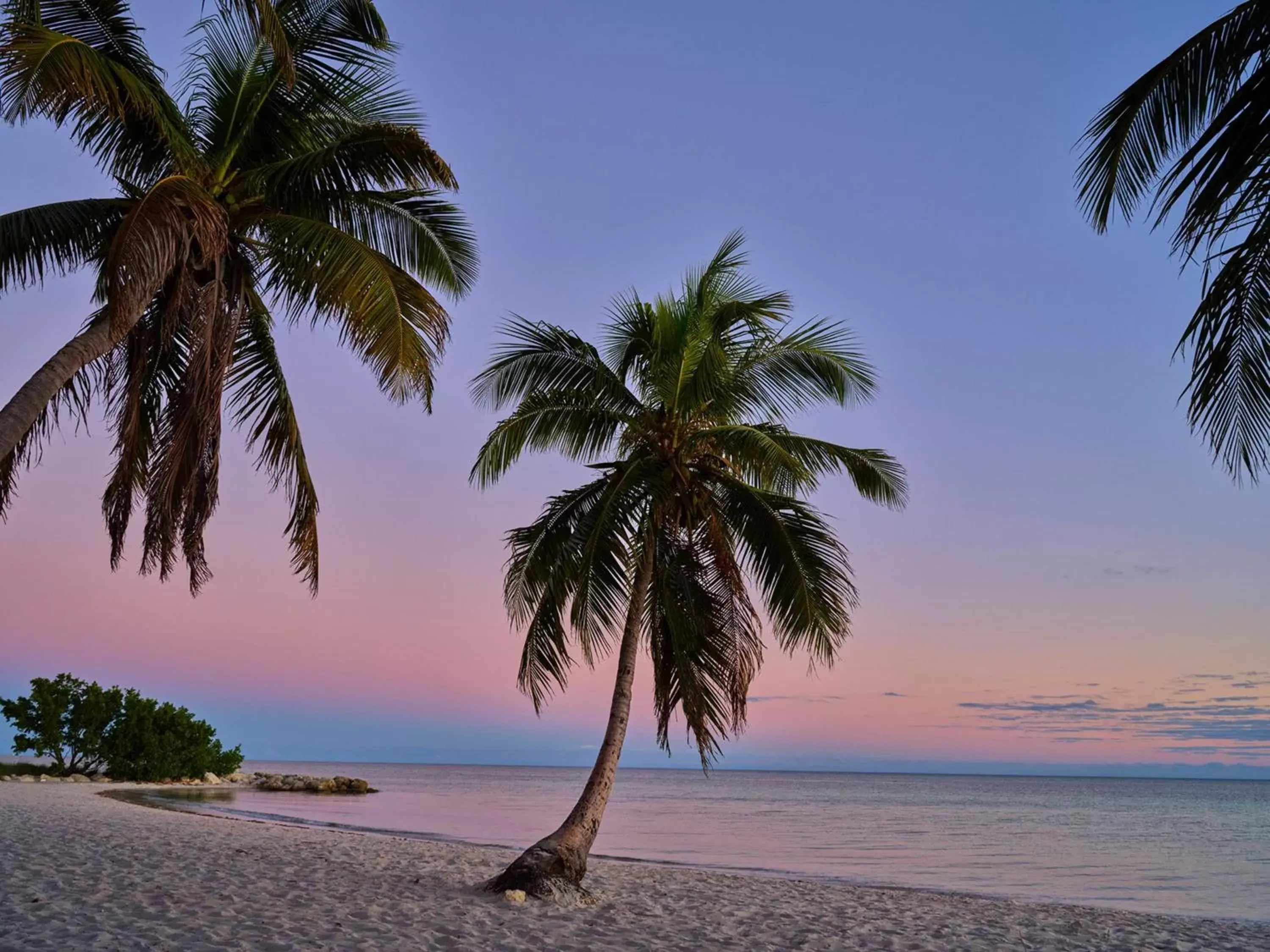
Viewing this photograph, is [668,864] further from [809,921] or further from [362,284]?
[362,284]

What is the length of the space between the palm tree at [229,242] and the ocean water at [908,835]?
13382mm

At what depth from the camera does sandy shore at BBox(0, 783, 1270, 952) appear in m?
6.78

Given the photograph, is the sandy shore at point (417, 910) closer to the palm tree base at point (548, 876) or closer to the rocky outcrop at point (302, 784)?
the palm tree base at point (548, 876)

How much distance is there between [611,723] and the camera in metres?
10.0

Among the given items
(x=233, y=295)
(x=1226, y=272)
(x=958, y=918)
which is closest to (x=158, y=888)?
(x=233, y=295)

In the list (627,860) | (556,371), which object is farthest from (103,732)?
(556,371)

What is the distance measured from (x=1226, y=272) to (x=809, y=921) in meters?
6.98

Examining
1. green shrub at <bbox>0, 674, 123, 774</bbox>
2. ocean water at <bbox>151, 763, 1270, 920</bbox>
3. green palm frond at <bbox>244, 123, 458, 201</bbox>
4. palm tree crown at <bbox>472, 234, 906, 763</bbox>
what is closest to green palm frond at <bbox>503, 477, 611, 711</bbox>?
palm tree crown at <bbox>472, 234, 906, 763</bbox>

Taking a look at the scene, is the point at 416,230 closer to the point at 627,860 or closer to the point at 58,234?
the point at 58,234

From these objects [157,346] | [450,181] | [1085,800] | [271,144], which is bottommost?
[1085,800]

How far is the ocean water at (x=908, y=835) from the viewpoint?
18.0 metres

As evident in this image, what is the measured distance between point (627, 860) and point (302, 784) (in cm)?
2670

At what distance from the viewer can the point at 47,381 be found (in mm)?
6773

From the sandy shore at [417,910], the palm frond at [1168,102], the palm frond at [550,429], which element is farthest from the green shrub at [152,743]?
the palm frond at [1168,102]
